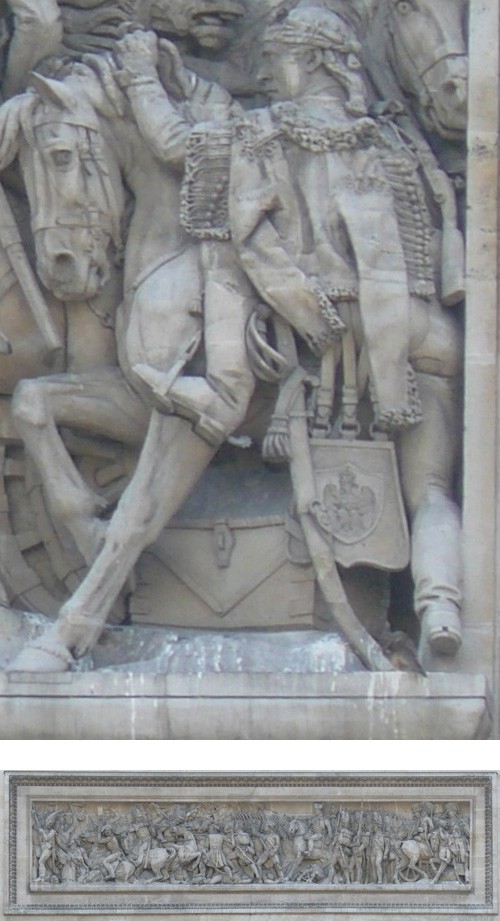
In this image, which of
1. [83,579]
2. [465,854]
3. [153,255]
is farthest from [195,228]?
[465,854]

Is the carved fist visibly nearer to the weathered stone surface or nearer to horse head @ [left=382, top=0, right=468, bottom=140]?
the weathered stone surface

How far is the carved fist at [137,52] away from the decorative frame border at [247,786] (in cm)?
295

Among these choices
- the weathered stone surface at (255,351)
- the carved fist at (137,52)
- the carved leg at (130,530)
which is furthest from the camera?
the carved fist at (137,52)

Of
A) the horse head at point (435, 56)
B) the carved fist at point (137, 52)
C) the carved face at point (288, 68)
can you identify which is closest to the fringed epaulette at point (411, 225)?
the horse head at point (435, 56)

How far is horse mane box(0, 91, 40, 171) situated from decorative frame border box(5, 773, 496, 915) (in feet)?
8.51

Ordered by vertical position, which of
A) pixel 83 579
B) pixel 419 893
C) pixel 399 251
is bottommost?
pixel 419 893

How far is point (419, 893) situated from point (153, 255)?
285cm

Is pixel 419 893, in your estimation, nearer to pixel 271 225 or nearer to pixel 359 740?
pixel 359 740

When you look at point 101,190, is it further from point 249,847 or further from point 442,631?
point 249,847

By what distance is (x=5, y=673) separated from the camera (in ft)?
63.3

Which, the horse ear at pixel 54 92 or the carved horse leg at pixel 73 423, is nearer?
the carved horse leg at pixel 73 423

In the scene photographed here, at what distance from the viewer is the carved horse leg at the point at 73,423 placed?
19.7 meters

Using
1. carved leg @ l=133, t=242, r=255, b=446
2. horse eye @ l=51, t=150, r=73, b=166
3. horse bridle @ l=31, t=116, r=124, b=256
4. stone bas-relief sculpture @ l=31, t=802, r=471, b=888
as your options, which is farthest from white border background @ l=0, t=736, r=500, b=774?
horse eye @ l=51, t=150, r=73, b=166

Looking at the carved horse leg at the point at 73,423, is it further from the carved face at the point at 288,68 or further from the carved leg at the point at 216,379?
the carved face at the point at 288,68
